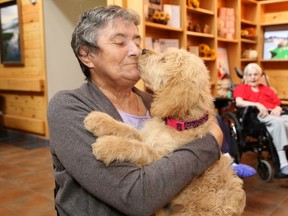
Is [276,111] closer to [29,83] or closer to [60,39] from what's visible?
[60,39]

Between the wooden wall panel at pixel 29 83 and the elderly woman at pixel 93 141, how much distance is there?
3.35m

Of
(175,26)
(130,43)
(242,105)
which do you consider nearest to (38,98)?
(175,26)

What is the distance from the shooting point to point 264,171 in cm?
327

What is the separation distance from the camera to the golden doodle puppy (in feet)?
3.47

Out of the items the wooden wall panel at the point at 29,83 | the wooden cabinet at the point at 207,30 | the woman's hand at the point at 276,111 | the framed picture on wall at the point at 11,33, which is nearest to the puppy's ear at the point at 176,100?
the wooden cabinet at the point at 207,30

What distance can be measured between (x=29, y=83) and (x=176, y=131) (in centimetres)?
385

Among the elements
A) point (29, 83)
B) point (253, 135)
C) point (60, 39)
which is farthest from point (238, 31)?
point (29, 83)

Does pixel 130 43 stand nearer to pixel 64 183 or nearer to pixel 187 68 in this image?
pixel 187 68

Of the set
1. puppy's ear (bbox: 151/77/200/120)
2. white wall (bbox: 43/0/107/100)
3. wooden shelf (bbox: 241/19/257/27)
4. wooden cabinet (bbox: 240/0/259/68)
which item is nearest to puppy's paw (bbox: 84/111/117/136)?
puppy's ear (bbox: 151/77/200/120)

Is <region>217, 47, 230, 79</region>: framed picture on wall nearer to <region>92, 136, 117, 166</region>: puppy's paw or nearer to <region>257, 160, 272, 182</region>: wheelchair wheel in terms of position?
<region>257, 160, 272, 182</region>: wheelchair wheel

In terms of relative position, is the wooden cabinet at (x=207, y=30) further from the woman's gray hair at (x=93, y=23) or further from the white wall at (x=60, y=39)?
the woman's gray hair at (x=93, y=23)

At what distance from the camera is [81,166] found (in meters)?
0.97

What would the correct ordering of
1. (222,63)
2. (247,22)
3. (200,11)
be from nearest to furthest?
(200,11), (222,63), (247,22)

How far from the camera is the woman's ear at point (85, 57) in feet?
4.20
